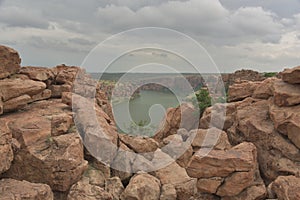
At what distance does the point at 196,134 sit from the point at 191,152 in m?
1.59

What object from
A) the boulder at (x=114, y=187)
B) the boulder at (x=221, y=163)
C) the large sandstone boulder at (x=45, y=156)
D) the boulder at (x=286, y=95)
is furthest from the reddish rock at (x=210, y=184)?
the boulder at (x=286, y=95)

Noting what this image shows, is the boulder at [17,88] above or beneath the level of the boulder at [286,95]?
beneath

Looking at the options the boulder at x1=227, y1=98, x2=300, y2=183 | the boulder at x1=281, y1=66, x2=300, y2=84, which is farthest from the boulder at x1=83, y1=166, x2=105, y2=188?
the boulder at x1=281, y1=66, x2=300, y2=84

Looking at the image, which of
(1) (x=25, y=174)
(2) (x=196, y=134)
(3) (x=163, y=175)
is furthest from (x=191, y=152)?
(1) (x=25, y=174)

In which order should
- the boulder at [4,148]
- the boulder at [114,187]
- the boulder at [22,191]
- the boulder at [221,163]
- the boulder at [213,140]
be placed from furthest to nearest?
the boulder at [213,140]
the boulder at [114,187]
the boulder at [221,163]
the boulder at [4,148]
the boulder at [22,191]

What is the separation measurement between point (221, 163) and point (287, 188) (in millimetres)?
2727

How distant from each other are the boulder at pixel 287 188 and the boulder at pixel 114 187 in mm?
Result: 7014

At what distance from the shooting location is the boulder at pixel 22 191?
9.89 meters

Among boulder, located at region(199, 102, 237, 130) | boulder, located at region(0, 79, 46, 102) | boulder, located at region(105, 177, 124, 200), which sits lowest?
boulder, located at region(105, 177, 124, 200)

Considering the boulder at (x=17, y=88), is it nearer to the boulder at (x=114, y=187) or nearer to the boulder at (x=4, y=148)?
the boulder at (x=4, y=148)

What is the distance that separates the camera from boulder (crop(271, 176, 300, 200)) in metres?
11.0

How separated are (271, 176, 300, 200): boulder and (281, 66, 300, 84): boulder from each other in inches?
276

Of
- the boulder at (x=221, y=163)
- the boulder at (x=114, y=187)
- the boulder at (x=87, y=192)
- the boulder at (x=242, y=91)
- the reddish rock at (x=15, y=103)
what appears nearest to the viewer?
the boulder at (x=87, y=192)

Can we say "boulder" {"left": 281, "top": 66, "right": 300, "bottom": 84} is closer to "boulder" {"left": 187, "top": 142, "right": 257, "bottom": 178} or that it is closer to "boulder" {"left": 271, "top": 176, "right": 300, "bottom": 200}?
"boulder" {"left": 187, "top": 142, "right": 257, "bottom": 178}
